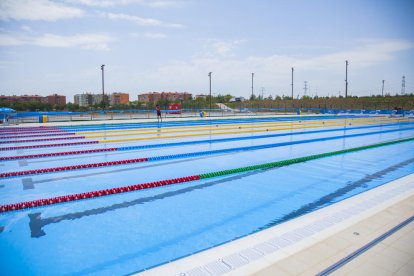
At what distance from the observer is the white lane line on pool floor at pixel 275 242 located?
254cm

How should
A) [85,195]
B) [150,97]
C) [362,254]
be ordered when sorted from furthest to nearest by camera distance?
[150,97]
[85,195]
[362,254]

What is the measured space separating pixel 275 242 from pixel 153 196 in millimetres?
2498

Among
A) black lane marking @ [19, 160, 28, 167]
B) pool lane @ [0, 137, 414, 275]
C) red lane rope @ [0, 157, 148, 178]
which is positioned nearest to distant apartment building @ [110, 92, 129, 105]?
black lane marking @ [19, 160, 28, 167]

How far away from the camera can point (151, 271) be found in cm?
257

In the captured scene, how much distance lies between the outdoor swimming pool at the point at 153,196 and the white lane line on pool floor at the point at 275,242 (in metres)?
0.30

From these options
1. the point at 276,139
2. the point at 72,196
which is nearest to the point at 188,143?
the point at 276,139

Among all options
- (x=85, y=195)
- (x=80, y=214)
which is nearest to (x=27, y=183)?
(x=85, y=195)

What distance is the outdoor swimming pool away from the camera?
3.11m

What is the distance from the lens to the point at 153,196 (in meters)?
4.91

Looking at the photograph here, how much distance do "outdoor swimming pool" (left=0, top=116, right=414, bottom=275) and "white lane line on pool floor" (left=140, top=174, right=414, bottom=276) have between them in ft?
0.99

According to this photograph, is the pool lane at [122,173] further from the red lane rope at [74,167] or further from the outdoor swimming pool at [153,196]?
the red lane rope at [74,167]

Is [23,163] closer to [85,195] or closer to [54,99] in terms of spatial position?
[85,195]

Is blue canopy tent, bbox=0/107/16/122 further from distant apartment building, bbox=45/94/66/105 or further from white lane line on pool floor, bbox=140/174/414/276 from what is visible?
distant apartment building, bbox=45/94/66/105

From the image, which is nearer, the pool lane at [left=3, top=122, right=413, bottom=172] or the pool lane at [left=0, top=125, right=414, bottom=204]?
the pool lane at [left=0, top=125, right=414, bottom=204]
